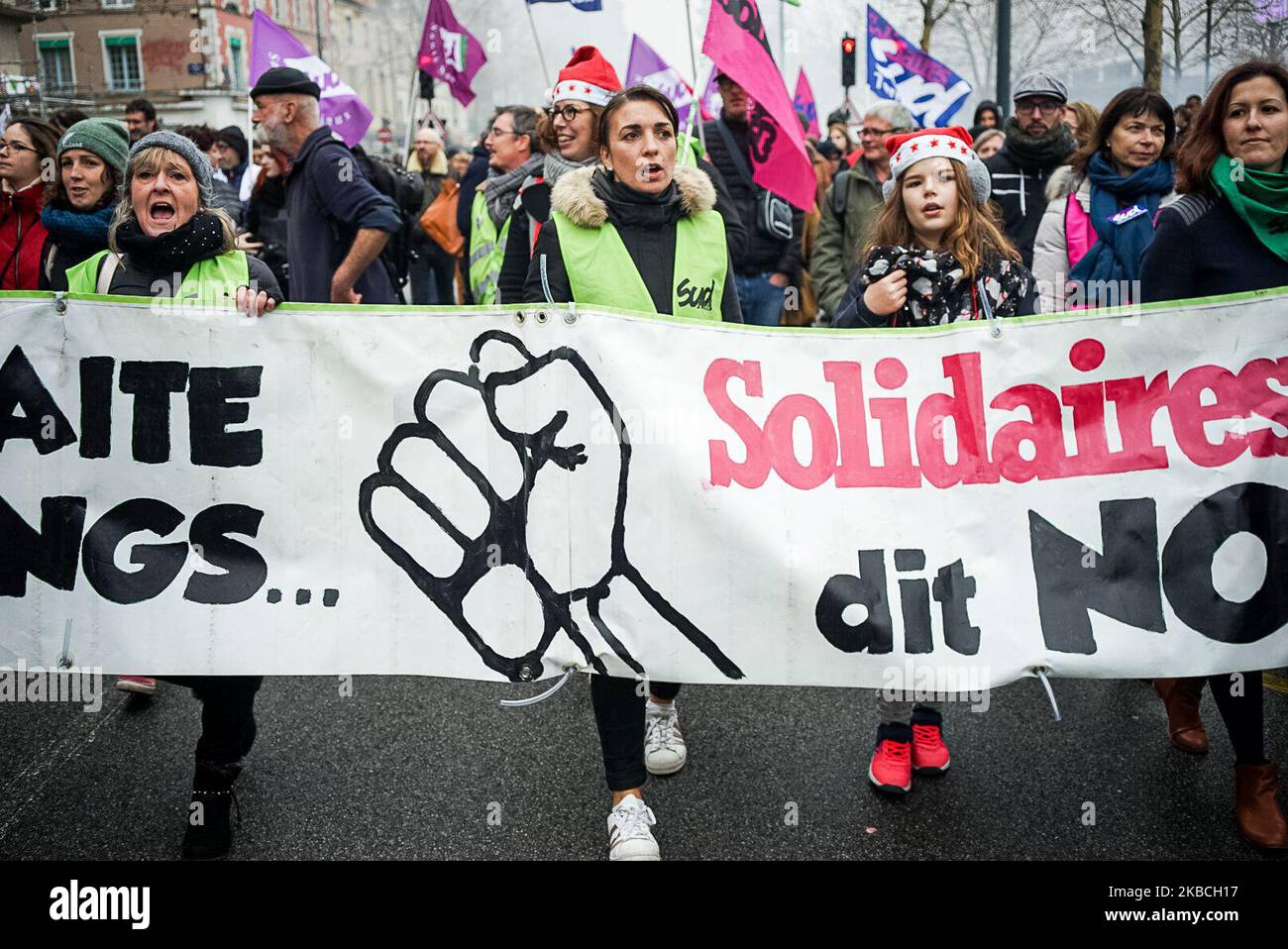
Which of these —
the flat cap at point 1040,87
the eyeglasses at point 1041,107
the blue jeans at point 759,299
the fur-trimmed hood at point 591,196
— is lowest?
the blue jeans at point 759,299

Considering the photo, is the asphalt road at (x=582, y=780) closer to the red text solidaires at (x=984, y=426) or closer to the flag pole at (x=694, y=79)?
the red text solidaires at (x=984, y=426)

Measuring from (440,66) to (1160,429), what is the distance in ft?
27.6

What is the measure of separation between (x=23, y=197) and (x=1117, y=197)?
4.48 meters

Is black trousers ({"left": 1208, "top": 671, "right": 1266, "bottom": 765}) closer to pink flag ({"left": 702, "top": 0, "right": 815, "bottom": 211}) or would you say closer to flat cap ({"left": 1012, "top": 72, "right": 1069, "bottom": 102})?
pink flag ({"left": 702, "top": 0, "right": 815, "bottom": 211})

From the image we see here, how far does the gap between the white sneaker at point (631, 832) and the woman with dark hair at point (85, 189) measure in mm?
2784

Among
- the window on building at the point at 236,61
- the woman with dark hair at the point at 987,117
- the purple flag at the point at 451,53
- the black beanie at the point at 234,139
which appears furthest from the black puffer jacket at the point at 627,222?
the window on building at the point at 236,61

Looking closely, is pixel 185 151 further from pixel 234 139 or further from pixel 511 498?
pixel 234 139

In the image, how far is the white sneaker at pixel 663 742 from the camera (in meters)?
3.71

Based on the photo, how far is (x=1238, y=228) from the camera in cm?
332

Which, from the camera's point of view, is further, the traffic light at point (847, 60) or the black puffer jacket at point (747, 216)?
the traffic light at point (847, 60)

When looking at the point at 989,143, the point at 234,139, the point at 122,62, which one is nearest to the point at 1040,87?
the point at 989,143

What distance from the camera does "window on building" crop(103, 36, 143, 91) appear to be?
2281 inches

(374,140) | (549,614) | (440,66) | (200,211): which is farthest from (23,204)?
(374,140)

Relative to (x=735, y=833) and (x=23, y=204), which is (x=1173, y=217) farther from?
(x=23, y=204)
